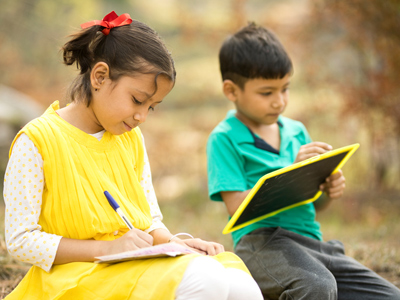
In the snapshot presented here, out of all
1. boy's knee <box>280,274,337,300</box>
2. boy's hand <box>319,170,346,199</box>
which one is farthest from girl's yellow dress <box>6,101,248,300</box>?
boy's hand <box>319,170,346,199</box>

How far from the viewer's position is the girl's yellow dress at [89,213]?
69.1 inches

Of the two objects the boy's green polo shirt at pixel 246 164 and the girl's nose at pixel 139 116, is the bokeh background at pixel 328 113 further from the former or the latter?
the girl's nose at pixel 139 116

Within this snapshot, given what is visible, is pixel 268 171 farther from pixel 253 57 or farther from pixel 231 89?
pixel 253 57

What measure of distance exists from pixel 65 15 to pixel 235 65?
744 centimetres

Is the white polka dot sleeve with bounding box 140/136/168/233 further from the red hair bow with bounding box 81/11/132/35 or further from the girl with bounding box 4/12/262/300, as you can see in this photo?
the red hair bow with bounding box 81/11/132/35

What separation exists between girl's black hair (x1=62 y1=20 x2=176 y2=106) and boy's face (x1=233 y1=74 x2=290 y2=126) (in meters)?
0.76

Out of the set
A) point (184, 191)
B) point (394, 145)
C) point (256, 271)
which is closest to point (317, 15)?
point (394, 145)

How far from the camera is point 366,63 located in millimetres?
5512

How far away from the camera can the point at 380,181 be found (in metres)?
5.54

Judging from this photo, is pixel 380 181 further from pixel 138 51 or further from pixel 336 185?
pixel 138 51

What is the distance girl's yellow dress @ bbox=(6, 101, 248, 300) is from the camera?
5.76 feet

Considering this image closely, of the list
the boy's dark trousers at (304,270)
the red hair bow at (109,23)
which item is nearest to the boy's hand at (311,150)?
the boy's dark trousers at (304,270)

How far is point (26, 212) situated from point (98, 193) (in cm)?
27

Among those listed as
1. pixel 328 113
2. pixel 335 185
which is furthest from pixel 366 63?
pixel 335 185
